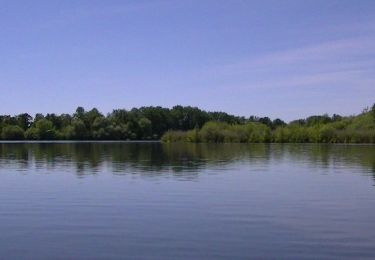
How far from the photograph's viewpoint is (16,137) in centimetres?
16062

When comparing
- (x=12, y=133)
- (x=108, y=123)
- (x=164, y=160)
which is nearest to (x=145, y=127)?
(x=108, y=123)

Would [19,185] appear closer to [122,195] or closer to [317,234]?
[122,195]

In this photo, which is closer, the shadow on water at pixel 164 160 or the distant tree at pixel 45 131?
the shadow on water at pixel 164 160

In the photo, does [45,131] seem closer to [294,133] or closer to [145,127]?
[145,127]

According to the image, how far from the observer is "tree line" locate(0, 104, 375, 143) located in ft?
393

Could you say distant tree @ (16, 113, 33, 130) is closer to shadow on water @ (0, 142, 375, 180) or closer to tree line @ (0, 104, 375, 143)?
tree line @ (0, 104, 375, 143)

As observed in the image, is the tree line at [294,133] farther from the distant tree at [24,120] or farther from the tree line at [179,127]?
the distant tree at [24,120]

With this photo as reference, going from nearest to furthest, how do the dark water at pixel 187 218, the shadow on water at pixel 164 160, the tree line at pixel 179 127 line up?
the dark water at pixel 187 218 → the shadow on water at pixel 164 160 → the tree line at pixel 179 127

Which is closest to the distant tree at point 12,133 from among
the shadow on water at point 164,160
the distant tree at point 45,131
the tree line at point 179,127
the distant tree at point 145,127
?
the tree line at point 179,127

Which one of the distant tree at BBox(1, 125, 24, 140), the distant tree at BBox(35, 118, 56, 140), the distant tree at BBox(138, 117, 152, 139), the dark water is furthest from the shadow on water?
the distant tree at BBox(138, 117, 152, 139)

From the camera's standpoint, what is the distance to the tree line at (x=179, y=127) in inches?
4717

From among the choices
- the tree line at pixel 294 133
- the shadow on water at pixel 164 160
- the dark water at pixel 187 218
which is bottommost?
the dark water at pixel 187 218

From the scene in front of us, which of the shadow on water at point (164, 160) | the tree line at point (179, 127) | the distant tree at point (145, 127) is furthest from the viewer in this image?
the distant tree at point (145, 127)

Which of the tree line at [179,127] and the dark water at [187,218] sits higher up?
the tree line at [179,127]
